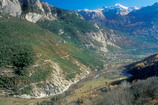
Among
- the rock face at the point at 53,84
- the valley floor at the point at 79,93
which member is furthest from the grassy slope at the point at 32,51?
the valley floor at the point at 79,93

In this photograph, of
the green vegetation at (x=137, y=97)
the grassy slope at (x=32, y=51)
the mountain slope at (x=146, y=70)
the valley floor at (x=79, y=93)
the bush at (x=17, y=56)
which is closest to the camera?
the green vegetation at (x=137, y=97)

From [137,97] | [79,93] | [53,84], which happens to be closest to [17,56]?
[53,84]

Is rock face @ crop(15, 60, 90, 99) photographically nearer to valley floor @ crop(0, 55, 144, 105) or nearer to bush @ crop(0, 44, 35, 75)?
valley floor @ crop(0, 55, 144, 105)

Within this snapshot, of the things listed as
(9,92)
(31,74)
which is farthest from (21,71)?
(9,92)

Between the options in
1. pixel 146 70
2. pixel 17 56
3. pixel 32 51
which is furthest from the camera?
pixel 32 51

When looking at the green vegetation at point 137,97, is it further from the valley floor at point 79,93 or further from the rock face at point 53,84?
the rock face at point 53,84

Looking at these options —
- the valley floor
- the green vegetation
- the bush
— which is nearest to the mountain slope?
the valley floor

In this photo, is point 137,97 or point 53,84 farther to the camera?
point 53,84

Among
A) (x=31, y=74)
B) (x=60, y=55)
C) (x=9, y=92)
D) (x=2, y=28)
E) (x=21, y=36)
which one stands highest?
(x=2, y=28)

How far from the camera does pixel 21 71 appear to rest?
12162 centimetres

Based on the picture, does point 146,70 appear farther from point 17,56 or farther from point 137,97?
point 17,56

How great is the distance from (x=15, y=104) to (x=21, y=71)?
2998 centimetres

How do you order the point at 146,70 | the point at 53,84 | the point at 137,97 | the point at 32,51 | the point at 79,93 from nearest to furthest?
1. the point at 137,97
2. the point at 79,93
3. the point at 53,84
4. the point at 146,70
5. the point at 32,51

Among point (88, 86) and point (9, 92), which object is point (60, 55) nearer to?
point (88, 86)
